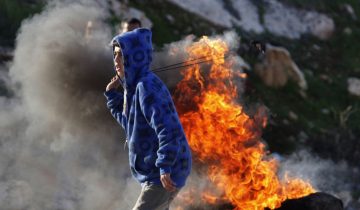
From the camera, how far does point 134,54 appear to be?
155 inches

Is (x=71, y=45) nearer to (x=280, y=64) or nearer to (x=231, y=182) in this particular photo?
(x=231, y=182)

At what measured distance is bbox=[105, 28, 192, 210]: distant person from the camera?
12.2 ft

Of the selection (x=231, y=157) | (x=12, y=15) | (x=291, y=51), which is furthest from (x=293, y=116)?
(x=231, y=157)

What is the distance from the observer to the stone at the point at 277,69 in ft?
45.5

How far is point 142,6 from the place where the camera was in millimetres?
14609

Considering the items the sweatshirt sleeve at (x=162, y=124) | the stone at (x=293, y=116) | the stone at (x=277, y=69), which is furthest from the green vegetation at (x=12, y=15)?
the sweatshirt sleeve at (x=162, y=124)

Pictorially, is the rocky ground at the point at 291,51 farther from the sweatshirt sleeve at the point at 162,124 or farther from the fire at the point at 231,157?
the sweatshirt sleeve at the point at 162,124

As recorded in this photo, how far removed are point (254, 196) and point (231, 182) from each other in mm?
305

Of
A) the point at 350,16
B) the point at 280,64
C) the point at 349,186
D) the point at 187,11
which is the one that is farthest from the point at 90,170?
the point at 350,16

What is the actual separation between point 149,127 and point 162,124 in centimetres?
22

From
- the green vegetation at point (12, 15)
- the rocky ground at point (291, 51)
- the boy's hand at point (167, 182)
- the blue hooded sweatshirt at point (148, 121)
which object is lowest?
the rocky ground at point (291, 51)

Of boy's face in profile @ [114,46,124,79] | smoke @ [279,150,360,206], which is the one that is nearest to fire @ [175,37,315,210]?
boy's face in profile @ [114,46,124,79]

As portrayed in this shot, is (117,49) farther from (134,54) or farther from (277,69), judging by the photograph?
(277,69)

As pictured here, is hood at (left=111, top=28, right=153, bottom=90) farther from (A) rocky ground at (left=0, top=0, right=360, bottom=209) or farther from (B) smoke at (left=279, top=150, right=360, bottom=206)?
(A) rocky ground at (left=0, top=0, right=360, bottom=209)
